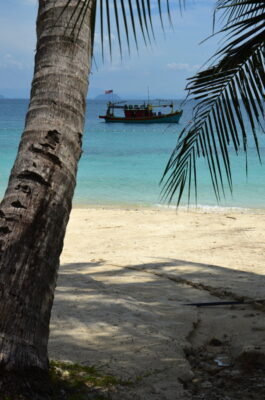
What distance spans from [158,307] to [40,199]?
9.38 ft

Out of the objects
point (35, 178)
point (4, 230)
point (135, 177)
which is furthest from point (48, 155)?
point (135, 177)

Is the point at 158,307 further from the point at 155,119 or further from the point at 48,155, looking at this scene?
the point at 155,119

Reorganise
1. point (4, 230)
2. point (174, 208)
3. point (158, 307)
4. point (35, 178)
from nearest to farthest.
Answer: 1. point (4, 230)
2. point (35, 178)
3. point (158, 307)
4. point (174, 208)

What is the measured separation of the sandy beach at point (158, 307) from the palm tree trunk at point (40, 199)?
86 centimetres

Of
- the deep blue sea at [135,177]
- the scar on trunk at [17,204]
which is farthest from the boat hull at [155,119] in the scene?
the scar on trunk at [17,204]

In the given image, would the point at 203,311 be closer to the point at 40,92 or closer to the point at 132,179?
the point at 40,92

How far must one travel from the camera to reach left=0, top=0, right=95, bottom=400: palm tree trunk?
2258 millimetres

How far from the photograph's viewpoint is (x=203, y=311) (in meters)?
5.07

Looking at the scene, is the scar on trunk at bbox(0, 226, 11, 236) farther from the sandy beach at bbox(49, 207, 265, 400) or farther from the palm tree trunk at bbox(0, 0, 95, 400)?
the sandy beach at bbox(49, 207, 265, 400)

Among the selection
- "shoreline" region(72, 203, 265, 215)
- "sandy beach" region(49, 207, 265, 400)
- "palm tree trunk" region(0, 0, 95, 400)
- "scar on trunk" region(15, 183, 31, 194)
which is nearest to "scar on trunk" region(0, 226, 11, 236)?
"palm tree trunk" region(0, 0, 95, 400)

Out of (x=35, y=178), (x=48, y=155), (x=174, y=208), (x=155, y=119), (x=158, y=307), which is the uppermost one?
(x=155, y=119)

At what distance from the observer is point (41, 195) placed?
240 centimetres

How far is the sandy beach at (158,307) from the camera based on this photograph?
3525 millimetres

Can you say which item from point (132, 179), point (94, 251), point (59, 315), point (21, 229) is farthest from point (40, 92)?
point (132, 179)
